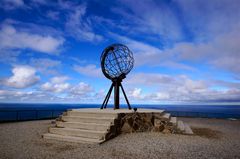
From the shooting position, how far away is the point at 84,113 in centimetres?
1522

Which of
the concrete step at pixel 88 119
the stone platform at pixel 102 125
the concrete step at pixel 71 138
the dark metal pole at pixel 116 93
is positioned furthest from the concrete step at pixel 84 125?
the dark metal pole at pixel 116 93

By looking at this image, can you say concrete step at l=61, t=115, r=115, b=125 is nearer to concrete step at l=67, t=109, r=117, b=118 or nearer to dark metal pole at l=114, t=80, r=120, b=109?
concrete step at l=67, t=109, r=117, b=118

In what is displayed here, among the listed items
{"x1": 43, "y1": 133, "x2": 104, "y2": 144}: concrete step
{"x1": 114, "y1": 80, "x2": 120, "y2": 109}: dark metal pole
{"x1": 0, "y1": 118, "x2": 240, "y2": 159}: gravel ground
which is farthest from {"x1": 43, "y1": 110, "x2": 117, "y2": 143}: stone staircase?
{"x1": 114, "y1": 80, "x2": 120, "y2": 109}: dark metal pole

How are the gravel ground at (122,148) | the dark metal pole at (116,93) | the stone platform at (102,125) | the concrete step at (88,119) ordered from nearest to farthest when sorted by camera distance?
the gravel ground at (122,148), the stone platform at (102,125), the concrete step at (88,119), the dark metal pole at (116,93)

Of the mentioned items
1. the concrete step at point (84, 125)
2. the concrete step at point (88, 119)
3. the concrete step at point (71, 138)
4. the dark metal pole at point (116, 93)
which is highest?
the dark metal pole at point (116, 93)

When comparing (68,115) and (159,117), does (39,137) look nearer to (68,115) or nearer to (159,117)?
(68,115)

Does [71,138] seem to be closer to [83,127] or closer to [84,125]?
[83,127]

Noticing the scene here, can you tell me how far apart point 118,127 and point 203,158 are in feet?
19.9

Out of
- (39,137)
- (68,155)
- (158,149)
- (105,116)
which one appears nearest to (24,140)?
(39,137)

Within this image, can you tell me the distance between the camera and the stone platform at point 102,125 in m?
12.2

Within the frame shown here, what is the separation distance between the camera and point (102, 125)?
42.8ft

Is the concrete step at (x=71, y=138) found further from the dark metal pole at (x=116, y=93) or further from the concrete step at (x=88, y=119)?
the dark metal pole at (x=116, y=93)

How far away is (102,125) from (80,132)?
4.33 ft

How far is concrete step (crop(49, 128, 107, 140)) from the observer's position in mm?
12033
